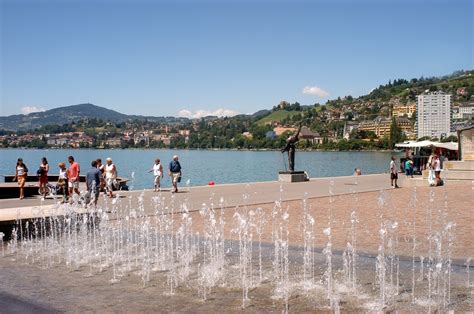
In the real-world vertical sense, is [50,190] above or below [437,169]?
below

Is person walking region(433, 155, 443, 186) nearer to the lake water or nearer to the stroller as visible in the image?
the lake water

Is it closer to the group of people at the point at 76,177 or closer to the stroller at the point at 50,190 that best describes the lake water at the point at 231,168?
the group of people at the point at 76,177

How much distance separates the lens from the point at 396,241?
12.5m

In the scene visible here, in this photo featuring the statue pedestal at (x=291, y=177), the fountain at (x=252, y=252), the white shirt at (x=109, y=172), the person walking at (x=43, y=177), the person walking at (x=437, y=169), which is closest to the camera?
the fountain at (x=252, y=252)

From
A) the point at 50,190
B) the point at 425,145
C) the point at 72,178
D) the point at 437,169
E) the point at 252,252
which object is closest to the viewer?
the point at 252,252

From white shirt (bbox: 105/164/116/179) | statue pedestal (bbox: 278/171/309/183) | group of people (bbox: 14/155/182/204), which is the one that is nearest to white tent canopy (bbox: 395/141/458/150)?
statue pedestal (bbox: 278/171/309/183)

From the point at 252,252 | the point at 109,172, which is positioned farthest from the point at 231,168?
the point at 252,252

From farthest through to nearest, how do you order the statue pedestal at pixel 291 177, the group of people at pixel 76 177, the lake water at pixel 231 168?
the lake water at pixel 231 168
the statue pedestal at pixel 291 177
the group of people at pixel 76 177

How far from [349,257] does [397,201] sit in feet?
37.1

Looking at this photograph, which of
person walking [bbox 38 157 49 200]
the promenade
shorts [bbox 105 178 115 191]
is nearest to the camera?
the promenade

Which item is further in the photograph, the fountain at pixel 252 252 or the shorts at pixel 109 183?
the shorts at pixel 109 183

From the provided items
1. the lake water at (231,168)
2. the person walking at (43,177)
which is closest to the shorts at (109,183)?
the person walking at (43,177)

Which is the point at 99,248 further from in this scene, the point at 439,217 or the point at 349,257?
the point at 439,217

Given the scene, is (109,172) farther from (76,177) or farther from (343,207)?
(343,207)
